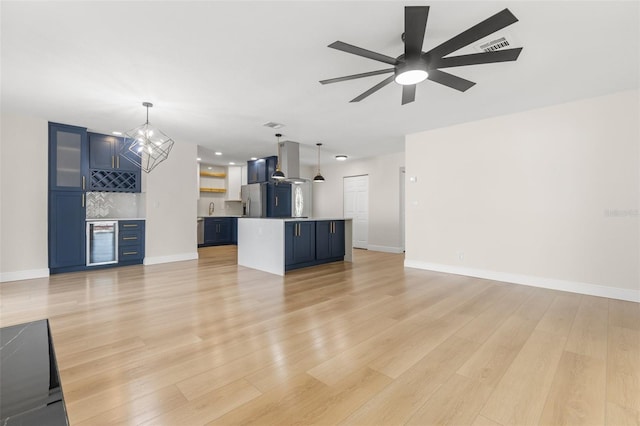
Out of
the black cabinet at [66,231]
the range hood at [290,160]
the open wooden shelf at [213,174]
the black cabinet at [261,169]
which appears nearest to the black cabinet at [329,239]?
the range hood at [290,160]

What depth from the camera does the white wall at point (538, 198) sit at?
3.60 m

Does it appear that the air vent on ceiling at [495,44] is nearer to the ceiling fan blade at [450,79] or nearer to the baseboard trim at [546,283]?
the ceiling fan blade at [450,79]

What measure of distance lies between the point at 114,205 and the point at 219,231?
11.1ft

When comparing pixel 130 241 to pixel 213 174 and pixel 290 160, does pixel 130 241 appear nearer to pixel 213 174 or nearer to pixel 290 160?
pixel 290 160

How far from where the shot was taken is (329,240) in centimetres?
582

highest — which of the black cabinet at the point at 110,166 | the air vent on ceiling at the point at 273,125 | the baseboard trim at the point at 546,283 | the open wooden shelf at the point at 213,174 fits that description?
the air vent on ceiling at the point at 273,125

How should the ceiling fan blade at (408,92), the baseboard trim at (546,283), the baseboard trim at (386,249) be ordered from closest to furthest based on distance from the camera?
the ceiling fan blade at (408,92) → the baseboard trim at (546,283) → the baseboard trim at (386,249)

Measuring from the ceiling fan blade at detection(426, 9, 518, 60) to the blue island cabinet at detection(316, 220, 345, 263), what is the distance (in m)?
3.85

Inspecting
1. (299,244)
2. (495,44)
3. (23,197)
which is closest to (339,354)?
(495,44)

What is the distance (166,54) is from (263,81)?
995 millimetres

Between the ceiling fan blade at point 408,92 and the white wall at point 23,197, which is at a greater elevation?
the ceiling fan blade at point 408,92

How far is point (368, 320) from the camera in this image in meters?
2.81

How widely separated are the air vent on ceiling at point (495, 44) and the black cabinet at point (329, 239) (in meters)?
3.73

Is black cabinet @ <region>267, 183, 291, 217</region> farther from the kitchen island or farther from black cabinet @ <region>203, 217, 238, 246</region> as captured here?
the kitchen island
